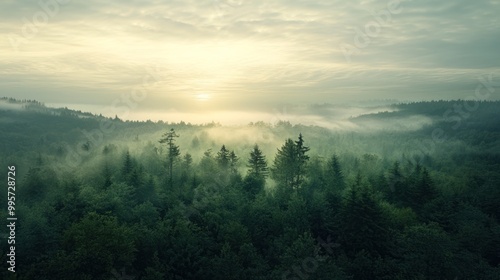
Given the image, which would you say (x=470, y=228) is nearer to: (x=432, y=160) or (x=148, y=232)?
(x=148, y=232)

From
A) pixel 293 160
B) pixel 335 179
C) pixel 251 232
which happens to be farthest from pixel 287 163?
pixel 251 232

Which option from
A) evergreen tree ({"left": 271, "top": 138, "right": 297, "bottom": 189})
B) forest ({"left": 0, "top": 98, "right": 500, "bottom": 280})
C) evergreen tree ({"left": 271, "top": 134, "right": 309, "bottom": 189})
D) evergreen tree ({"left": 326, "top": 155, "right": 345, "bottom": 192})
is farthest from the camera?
evergreen tree ({"left": 326, "top": 155, "right": 345, "bottom": 192})

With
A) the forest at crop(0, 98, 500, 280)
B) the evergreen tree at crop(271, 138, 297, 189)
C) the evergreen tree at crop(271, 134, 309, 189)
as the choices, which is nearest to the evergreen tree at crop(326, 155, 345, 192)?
the forest at crop(0, 98, 500, 280)

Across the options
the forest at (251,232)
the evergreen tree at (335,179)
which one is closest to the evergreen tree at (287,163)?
the forest at (251,232)

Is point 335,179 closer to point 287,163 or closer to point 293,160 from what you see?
point 293,160

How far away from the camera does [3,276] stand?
112 feet

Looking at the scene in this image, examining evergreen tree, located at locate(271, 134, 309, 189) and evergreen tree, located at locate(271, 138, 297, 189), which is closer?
evergreen tree, located at locate(271, 134, 309, 189)

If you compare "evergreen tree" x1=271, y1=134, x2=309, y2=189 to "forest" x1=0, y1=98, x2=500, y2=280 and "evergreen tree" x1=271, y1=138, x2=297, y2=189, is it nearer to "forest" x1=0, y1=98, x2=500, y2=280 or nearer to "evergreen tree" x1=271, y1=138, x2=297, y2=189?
"evergreen tree" x1=271, y1=138, x2=297, y2=189

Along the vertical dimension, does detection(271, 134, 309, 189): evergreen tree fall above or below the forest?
above

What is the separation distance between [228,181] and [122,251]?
167 ft

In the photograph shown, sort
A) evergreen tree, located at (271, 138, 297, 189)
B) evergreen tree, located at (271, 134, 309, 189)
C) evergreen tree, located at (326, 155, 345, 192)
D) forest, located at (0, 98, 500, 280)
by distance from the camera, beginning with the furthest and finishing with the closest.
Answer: evergreen tree, located at (326, 155, 345, 192) < evergreen tree, located at (271, 138, 297, 189) < evergreen tree, located at (271, 134, 309, 189) < forest, located at (0, 98, 500, 280)

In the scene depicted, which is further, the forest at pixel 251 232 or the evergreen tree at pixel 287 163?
the evergreen tree at pixel 287 163

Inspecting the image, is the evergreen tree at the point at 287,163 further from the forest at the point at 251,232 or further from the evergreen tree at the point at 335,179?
the evergreen tree at the point at 335,179

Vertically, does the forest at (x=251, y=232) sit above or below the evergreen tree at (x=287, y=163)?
below
